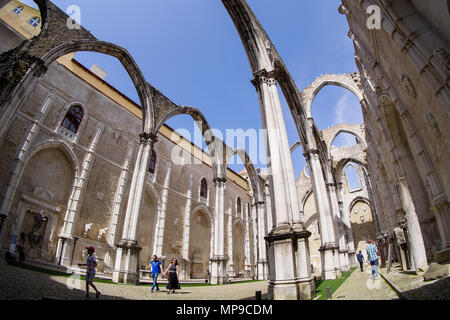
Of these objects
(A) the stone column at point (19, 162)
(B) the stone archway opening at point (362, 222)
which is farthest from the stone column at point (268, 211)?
(A) the stone column at point (19, 162)

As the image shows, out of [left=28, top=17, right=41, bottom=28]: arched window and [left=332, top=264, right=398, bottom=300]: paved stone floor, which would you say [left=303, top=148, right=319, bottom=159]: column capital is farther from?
[left=28, top=17, right=41, bottom=28]: arched window

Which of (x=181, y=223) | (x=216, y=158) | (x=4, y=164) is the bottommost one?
(x=181, y=223)

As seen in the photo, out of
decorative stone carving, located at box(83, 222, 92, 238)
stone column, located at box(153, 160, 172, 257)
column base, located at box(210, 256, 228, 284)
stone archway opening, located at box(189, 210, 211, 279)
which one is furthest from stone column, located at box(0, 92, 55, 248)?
stone archway opening, located at box(189, 210, 211, 279)

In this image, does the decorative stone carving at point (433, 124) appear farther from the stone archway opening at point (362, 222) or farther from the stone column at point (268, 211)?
the stone archway opening at point (362, 222)

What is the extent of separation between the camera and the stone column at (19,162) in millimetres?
9945

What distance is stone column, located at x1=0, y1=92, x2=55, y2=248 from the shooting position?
995 centimetres

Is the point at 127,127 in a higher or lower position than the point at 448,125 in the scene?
higher

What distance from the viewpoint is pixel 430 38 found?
5789 millimetres

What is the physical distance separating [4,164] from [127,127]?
7.64m

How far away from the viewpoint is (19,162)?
10.9 m

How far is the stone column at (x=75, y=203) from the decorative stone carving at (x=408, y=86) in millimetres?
15352

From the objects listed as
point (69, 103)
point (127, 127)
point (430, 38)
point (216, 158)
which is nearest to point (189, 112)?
point (216, 158)

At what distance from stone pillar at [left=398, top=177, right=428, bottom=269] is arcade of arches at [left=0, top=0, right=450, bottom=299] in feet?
0.15

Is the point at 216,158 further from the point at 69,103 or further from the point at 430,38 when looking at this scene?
the point at 430,38
